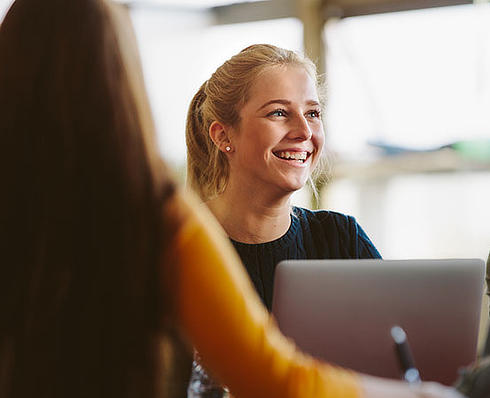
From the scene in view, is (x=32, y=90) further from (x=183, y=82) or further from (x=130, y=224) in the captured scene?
(x=183, y=82)

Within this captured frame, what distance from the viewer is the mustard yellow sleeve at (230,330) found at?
824 mm

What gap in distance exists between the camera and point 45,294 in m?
0.84

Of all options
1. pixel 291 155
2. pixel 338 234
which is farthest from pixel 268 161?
pixel 338 234

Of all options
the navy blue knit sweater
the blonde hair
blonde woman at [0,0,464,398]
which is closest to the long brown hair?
blonde woman at [0,0,464,398]

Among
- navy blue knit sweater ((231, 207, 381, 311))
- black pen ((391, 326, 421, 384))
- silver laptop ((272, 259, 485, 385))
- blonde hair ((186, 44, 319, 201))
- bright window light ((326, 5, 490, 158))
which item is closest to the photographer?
black pen ((391, 326, 421, 384))

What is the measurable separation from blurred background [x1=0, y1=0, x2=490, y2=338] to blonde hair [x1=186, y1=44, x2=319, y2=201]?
124 centimetres

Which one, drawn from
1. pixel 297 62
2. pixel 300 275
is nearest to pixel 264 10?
pixel 297 62

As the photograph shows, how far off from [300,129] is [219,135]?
0.26m

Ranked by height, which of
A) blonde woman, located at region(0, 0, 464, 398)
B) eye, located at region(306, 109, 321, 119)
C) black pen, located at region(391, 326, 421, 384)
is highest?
eye, located at region(306, 109, 321, 119)

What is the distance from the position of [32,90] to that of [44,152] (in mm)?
80

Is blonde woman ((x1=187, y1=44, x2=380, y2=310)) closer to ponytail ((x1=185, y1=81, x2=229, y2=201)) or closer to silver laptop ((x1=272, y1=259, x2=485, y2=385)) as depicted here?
ponytail ((x1=185, y1=81, x2=229, y2=201))

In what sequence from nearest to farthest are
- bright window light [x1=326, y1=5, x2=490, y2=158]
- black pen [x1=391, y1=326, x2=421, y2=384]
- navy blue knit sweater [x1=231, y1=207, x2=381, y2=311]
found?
black pen [x1=391, y1=326, x2=421, y2=384] < navy blue knit sweater [x1=231, y1=207, x2=381, y2=311] < bright window light [x1=326, y1=5, x2=490, y2=158]

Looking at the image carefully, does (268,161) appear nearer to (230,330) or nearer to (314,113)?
(314,113)

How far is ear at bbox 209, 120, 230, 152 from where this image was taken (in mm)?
2041
